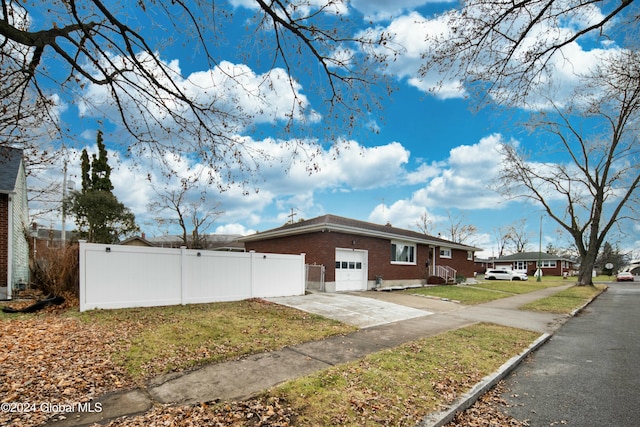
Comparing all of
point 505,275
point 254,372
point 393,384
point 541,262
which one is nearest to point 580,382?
point 393,384

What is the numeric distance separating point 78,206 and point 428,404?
1128 inches

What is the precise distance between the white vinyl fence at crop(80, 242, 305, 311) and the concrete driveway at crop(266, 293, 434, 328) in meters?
1.09

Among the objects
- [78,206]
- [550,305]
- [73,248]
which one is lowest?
[550,305]

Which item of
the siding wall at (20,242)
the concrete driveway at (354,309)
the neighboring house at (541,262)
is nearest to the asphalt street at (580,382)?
the concrete driveway at (354,309)

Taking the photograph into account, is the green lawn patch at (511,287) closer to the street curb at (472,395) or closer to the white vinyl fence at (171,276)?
the white vinyl fence at (171,276)

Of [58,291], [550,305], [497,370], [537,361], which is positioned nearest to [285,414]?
[497,370]

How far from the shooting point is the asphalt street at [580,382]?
448 centimetres

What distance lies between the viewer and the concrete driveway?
10448 millimetres

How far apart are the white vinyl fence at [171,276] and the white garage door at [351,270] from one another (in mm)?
4182

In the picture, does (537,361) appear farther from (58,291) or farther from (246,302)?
(58,291)

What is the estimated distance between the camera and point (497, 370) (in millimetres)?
6047

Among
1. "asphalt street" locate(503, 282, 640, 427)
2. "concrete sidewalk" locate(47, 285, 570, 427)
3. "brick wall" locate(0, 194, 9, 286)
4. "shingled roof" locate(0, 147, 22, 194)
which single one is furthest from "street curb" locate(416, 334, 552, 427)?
"brick wall" locate(0, 194, 9, 286)

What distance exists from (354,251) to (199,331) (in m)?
12.7

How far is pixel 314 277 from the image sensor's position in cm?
1772
